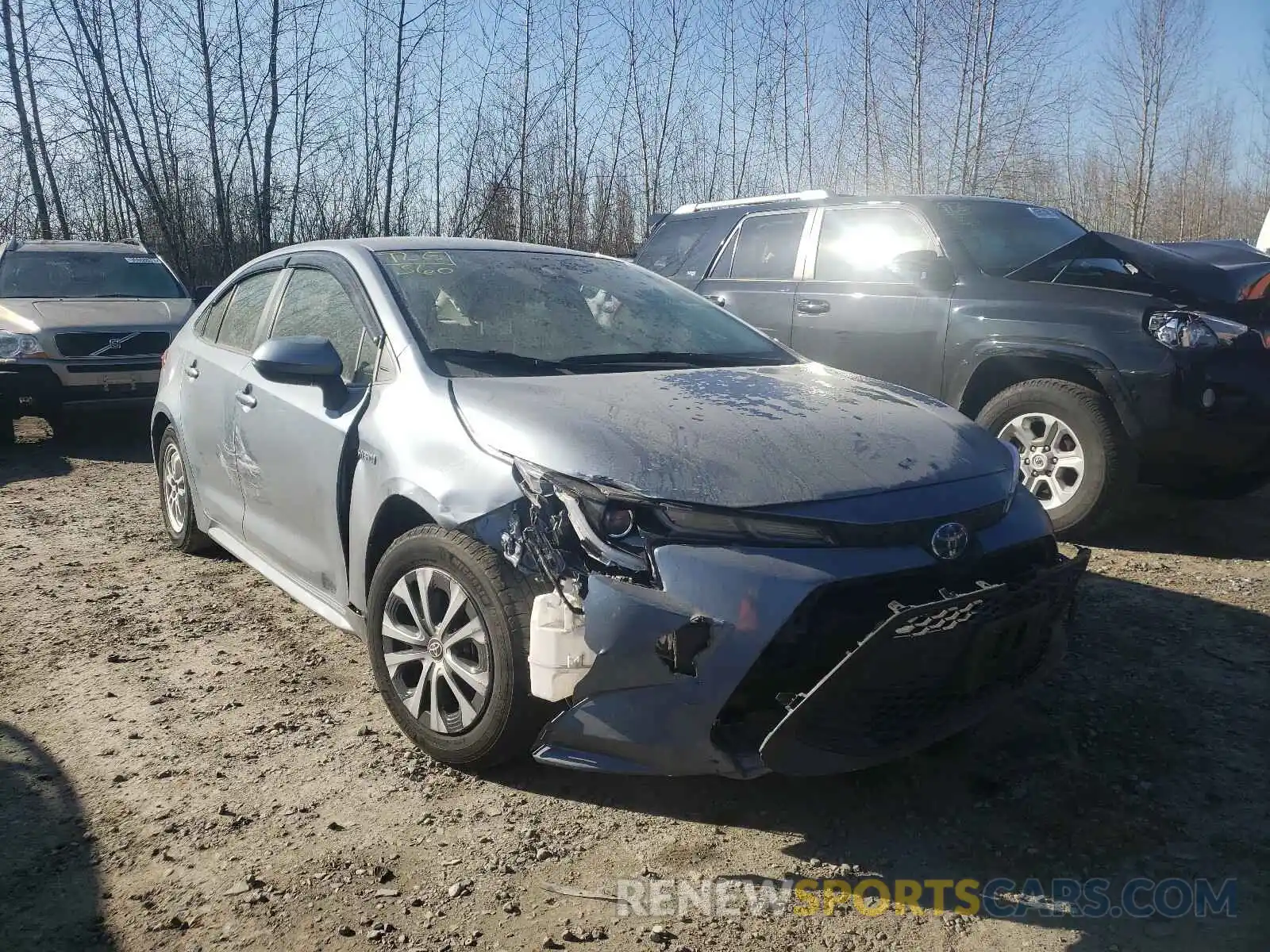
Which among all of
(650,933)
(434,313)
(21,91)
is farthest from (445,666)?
(21,91)

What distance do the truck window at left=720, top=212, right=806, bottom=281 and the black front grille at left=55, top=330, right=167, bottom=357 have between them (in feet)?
16.7

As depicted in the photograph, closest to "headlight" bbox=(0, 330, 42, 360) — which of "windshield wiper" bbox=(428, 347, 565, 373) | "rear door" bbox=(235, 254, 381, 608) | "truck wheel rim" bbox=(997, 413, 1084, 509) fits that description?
"rear door" bbox=(235, 254, 381, 608)

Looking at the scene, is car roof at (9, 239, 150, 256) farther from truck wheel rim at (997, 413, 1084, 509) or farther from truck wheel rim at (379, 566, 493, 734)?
truck wheel rim at (997, 413, 1084, 509)

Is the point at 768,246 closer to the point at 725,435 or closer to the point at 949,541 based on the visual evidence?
the point at 725,435

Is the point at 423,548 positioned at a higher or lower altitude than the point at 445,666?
higher

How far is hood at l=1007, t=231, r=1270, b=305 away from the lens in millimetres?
4926

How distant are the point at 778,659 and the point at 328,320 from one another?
2.24 meters

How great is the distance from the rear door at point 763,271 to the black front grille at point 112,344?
4.86 m

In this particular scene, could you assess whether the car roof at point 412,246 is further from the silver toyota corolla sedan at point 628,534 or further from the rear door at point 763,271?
the rear door at point 763,271

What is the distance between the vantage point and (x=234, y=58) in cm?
1491

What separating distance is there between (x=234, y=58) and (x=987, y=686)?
15.6m

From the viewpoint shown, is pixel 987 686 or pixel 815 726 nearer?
pixel 815 726

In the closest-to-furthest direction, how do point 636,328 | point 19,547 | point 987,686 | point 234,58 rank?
point 987,686 → point 636,328 → point 19,547 → point 234,58

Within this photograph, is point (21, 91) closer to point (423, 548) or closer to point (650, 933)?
point (423, 548)
